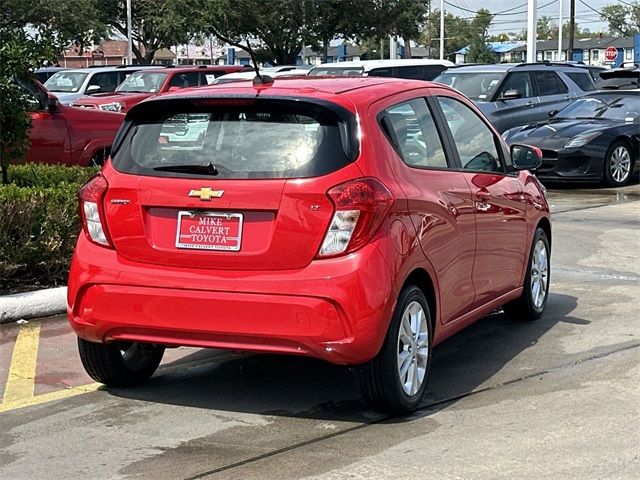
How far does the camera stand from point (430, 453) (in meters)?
4.91

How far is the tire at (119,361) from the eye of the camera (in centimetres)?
588

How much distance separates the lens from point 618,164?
53.0 feet

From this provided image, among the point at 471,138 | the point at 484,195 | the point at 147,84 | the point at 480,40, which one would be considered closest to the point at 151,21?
the point at 147,84

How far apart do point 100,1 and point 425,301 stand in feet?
182

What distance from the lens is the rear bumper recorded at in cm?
509

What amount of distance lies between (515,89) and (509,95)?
87cm

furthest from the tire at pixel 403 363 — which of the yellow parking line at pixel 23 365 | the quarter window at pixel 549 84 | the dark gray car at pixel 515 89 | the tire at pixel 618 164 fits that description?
the quarter window at pixel 549 84

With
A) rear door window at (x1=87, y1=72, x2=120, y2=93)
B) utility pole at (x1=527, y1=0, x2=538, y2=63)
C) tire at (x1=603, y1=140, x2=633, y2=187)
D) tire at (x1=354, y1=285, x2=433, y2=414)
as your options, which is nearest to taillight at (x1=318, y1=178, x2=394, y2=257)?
tire at (x1=354, y1=285, x2=433, y2=414)

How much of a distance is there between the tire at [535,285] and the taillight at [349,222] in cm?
255

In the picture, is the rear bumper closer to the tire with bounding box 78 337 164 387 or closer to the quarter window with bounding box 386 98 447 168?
the tire with bounding box 78 337 164 387

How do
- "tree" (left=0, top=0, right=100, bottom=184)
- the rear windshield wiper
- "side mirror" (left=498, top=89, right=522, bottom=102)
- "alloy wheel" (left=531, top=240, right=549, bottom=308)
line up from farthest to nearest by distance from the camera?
"side mirror" (left=498, top=89, right=522, bottom=102)
"tree" (left=0, top=0, right=100, bottom=184)
"alloy wheel" (left=531, top=240, right=549, bottom=308)
the rear windshield wiper

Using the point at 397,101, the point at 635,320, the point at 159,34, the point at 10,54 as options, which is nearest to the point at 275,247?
the point at 397,101

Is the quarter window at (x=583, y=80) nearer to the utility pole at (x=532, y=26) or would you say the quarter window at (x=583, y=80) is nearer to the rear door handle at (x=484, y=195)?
the utility pole at (x=532, y=26)

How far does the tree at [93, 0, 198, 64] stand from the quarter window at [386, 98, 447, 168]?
43.8 m
